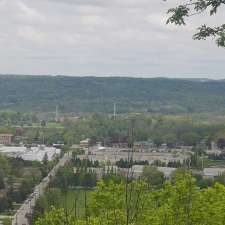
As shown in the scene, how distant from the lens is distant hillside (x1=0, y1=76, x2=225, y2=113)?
477ft

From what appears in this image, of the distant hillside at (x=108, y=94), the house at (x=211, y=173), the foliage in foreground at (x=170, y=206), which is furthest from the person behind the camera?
the distant hillside at (x=108, y=94)

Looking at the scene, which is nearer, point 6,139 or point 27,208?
point 27,208

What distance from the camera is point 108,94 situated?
162500mm

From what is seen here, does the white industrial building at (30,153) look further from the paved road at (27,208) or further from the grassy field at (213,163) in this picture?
the paved road at (27,208)

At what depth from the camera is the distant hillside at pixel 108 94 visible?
477ft

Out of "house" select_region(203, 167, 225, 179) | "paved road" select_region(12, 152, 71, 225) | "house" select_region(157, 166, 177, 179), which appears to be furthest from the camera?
"house" select_region(157, 166, 177, 179)

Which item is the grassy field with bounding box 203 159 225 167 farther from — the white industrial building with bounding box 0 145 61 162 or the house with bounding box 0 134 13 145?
the house with bounding box 0 134 13 145

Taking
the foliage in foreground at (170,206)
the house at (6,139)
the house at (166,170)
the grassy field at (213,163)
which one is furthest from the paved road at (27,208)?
the house at (6,139)

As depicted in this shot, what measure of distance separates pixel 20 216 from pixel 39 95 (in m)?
126

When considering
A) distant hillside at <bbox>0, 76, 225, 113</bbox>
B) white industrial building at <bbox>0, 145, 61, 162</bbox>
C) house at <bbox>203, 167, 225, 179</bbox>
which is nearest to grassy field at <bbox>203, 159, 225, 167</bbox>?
house at <bbox>203, 167, 225, 179</bbox>

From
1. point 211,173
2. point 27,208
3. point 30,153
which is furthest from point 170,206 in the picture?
point 30,153

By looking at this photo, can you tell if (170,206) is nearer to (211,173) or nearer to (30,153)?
(211,173)

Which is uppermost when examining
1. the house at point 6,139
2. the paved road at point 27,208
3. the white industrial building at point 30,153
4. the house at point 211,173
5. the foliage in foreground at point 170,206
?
the foliage in foreground at point 170,206

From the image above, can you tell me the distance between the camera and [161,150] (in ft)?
277
